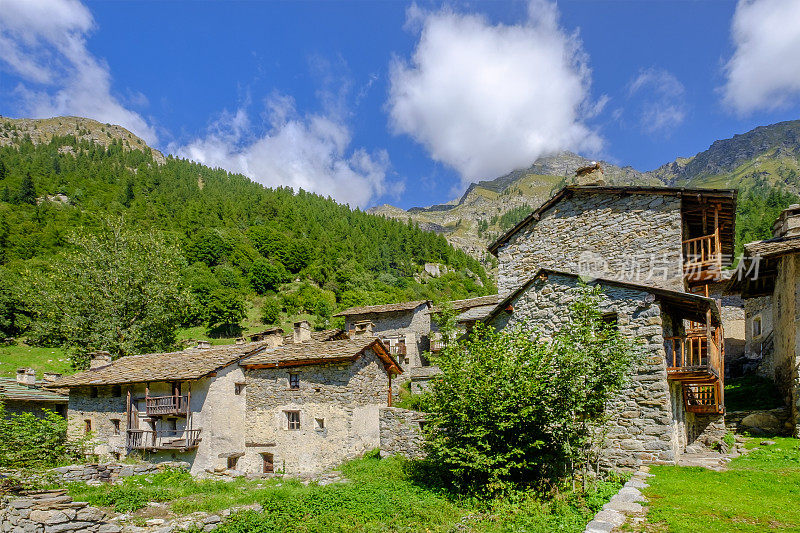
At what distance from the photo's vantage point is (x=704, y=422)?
16359 mm

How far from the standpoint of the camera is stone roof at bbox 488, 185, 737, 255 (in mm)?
16859

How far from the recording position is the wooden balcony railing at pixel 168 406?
21578mm

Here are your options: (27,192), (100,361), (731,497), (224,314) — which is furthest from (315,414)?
(27,192)

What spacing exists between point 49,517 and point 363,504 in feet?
28.3

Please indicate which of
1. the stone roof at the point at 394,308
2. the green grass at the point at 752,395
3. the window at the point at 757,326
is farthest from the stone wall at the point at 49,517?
the window at the point at 757,326

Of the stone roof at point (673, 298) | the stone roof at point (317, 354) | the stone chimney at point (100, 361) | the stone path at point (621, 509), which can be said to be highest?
the stone roof at point (673, 298)

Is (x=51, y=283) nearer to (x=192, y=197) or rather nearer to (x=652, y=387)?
(x=652, y=387)

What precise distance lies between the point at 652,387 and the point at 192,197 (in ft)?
350

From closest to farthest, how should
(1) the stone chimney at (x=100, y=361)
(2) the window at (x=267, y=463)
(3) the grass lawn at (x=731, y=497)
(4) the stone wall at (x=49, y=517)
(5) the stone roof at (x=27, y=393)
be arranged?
(3) the grass lawn at (x=731, y=497), (4) the stone wall at (x=49, y=517), (2) the window at (x=267, y=463), (5) the stone roof at (x=27, y=393), (1) the stone chimney at (x=100, y=361)

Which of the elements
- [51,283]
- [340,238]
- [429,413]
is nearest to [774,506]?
[429,413]

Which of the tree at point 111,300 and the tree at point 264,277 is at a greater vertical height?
the tree at point 264,277

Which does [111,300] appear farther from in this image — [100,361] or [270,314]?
[270,314]

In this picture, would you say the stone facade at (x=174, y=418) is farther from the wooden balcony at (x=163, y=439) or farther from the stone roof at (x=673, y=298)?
the stone roof at (x=673, y=298)

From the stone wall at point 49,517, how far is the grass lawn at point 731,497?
13673 millimetres
